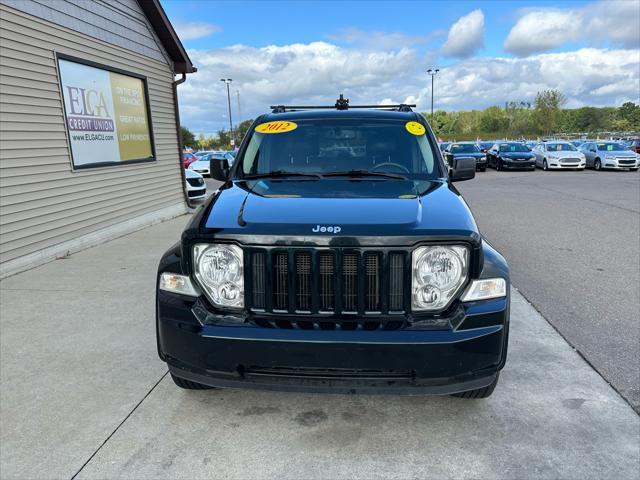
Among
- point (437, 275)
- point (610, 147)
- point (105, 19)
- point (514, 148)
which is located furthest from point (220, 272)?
point (610, 147)

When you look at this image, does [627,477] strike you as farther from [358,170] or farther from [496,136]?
[496,136]

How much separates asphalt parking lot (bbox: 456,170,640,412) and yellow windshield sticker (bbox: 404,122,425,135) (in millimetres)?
2108

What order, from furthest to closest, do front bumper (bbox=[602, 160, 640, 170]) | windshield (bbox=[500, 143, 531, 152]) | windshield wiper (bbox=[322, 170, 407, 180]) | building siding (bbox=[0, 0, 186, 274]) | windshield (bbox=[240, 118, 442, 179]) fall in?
windshield (bbox=[500, 143, 531, 152]) → front bumper (bbox=[602, 160, 640, 170]) → building siding (bbox=[0, 0, 186, 274]) → windshield (bbox=[240, 118, 442, 179]) → windshield wiper (bbox=[322, 170, 407, 180])

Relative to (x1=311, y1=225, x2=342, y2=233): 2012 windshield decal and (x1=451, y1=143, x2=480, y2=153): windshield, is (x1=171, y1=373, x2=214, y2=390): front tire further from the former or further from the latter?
(x1=451, y1=143, x2=480, y2=153): windshield

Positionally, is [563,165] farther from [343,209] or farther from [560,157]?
[343,209]

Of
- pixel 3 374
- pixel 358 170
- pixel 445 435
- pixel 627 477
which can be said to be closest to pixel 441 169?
pixel 358 170

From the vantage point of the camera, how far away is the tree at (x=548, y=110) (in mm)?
71438

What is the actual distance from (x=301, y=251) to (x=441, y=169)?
1662 mm

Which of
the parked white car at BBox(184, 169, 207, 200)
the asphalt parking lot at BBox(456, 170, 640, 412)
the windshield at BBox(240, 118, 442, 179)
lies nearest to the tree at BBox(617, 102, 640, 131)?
the asphalt parking lot at BBox(456, 170, 640, 412)

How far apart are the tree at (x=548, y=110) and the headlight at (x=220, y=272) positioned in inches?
3115

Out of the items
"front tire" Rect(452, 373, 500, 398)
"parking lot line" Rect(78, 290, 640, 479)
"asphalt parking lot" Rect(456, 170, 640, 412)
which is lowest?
"asphalt parking lot" Rect(456, 170, 640, 412)

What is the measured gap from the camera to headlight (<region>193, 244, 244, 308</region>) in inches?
97.4

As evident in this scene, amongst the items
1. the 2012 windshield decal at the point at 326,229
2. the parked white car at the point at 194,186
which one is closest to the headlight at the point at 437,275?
the 2012 windshield decal at the point at 326,229

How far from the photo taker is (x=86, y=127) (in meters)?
7.96
